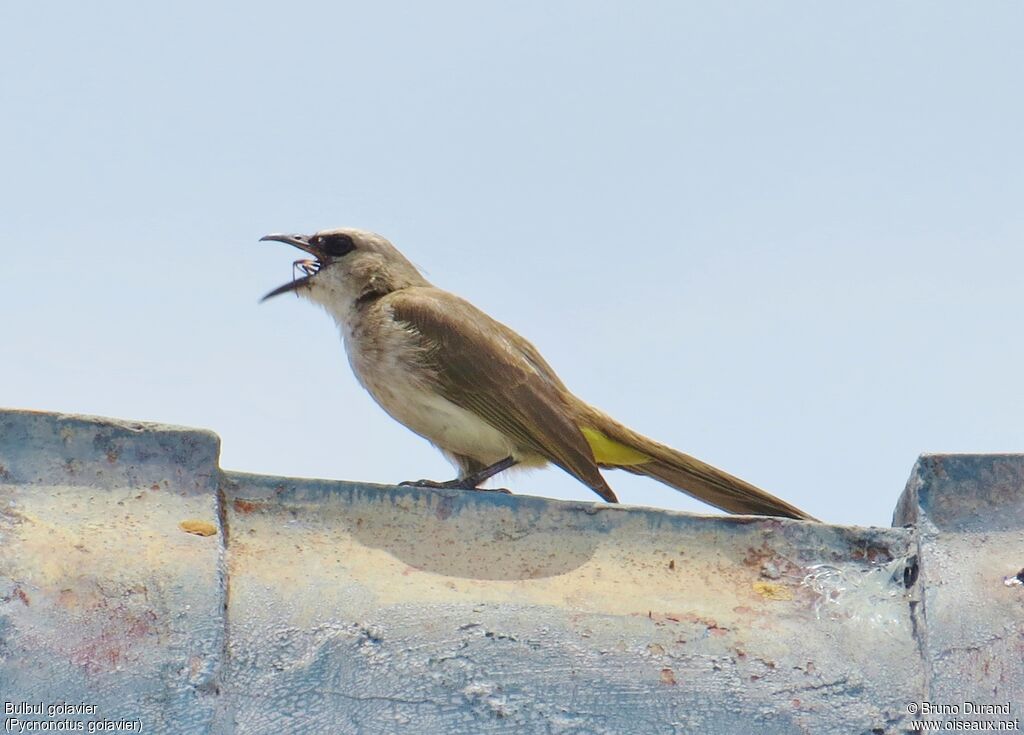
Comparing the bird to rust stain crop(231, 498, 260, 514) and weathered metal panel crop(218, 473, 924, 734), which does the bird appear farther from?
rust stain crop(231, 498, 260, 514)

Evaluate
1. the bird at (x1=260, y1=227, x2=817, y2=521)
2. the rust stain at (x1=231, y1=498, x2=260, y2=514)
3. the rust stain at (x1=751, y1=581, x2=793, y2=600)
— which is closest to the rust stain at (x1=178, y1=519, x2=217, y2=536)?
the rust stain at (x1=231, y1=498, x2=260, y2=514)

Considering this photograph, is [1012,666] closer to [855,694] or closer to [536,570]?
[855,694]

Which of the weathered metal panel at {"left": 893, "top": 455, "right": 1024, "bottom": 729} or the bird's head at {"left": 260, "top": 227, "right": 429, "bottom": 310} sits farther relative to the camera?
the bird's head at {"left": 260, "top": 227, "right": 429, "bottom": 310}

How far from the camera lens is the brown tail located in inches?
238

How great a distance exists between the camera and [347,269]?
7367 mm

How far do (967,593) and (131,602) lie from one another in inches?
83.3

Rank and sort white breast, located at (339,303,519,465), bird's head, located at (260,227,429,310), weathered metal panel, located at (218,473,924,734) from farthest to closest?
bird's head, located at (260,227,429,310)
white breast, located at (339,303,519,465)
weathered metal panel, located at (218,473,924,734)

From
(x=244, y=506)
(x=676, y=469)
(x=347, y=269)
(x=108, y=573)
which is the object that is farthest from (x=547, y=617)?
(x=347, y=269)

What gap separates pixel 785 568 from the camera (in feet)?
14.7

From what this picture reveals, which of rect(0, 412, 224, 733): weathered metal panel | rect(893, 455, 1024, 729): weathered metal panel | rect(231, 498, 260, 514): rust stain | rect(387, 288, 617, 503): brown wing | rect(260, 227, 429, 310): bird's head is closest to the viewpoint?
rect(0, 412, 224, 733): weathered metal panel

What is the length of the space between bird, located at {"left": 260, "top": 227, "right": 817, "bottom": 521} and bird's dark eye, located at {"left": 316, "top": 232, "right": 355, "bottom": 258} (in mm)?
451

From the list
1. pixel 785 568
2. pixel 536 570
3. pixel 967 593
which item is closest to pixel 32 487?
pixel 536 570

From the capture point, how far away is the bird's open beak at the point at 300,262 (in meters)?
7.46

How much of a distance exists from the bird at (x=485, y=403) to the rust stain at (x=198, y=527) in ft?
7.38
